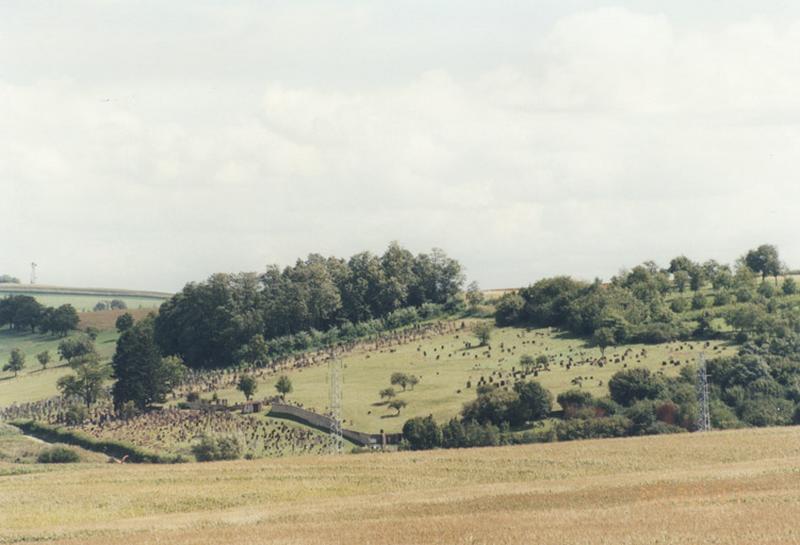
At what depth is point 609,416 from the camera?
12712 cm

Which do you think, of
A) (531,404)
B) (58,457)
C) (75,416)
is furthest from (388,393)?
(75,416)

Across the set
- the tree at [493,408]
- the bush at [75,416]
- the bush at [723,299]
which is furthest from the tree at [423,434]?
the bush at [723,299]

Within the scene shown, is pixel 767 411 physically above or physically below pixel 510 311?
below

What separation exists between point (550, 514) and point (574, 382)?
78.8m

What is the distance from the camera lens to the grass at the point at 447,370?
465 ft

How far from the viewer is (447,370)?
6462 inches

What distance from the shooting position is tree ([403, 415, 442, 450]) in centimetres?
12436

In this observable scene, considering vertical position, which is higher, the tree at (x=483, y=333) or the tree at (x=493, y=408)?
the tree at (x=483, y=333)

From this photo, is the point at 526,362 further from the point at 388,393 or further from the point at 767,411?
the point at 767,411

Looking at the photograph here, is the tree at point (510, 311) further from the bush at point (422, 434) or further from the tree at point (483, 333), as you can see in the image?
the bush at point (422, 434)

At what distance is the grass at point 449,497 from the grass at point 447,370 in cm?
4078

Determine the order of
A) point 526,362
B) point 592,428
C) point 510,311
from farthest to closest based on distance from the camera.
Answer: point 510,311 → point 526,362 → point 592,428

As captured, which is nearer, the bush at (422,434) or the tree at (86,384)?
the bush at (422,434)

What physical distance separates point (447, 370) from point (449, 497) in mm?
91387
